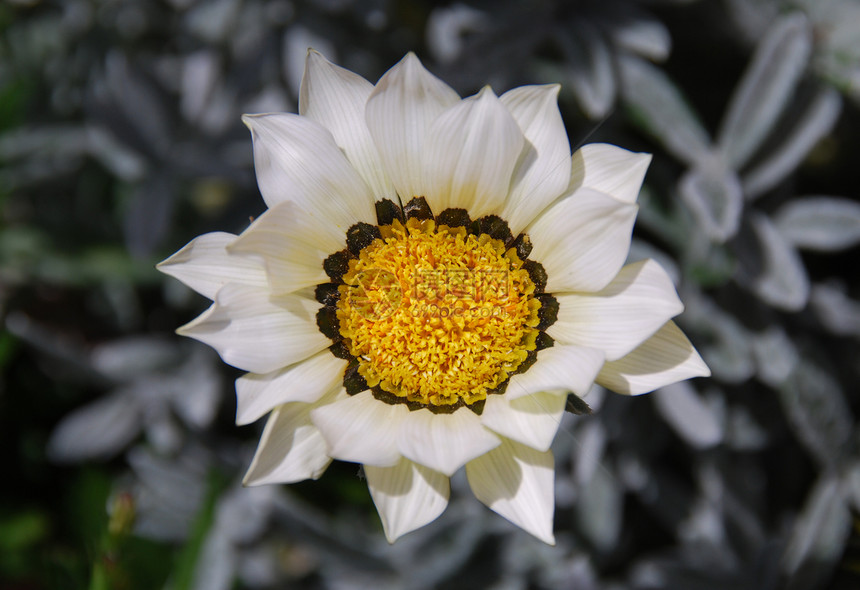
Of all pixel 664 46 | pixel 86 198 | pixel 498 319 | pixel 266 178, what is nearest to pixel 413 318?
pixel 498 319

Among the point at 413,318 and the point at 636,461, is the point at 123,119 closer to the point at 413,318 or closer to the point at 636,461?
the point at 413,318

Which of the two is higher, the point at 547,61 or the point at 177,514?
the point at 547,61

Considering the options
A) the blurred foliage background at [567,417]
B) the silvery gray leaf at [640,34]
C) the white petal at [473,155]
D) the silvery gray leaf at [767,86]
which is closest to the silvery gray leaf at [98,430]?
the blurred foliage background at [567,417]

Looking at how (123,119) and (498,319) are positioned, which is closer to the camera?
(498,319)

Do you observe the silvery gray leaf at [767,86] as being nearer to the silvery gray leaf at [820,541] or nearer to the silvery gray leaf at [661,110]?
the silvery gray leaf at [661,110]

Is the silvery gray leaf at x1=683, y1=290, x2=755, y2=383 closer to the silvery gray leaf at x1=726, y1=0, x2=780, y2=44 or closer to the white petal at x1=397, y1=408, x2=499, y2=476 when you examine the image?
the silvery gray leaf at x1=726, y1=0, x2=780, y2=44

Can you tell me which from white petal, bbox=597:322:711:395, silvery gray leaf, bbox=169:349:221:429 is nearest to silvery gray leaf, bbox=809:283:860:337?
white petal, bbox=597:322:711:395

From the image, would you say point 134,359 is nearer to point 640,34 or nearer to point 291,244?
point 291,244
